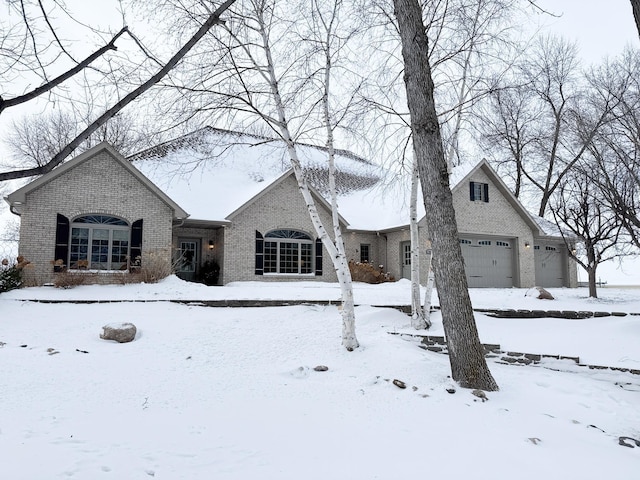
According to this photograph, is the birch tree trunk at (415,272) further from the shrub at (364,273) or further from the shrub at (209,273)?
the shrub at (209,273)

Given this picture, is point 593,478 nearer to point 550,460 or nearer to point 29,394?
point 550,460

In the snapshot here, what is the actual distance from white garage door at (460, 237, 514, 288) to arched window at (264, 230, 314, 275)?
702cm

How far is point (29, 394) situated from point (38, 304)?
512cm

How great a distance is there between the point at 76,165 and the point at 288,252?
25.9 ft

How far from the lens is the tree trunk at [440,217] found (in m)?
5.76

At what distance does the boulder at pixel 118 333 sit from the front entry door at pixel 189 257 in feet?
31.0

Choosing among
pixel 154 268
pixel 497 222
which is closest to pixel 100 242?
pixel 154 268

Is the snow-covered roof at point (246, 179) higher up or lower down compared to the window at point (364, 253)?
higher up

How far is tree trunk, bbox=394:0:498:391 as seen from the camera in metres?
5.76

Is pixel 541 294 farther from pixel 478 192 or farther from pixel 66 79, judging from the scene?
pixel 66 79

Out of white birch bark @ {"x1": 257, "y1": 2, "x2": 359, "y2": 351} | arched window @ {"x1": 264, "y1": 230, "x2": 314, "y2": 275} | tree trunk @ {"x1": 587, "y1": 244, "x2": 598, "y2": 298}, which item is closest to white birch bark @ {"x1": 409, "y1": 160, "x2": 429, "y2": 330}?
white birch bark @ {"x1": 257, "y1": 2, "x2": 359, "y2": 351}

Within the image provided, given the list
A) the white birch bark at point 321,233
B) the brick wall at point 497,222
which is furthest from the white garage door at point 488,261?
the white birch bark at point 321,233

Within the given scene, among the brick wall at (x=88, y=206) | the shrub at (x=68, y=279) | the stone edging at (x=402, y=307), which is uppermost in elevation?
the brick wall at (x=88, y=206)

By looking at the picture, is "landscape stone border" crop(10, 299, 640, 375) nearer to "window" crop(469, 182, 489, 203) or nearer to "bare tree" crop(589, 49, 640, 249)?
"bare tree" crop(589, 49, 640, 249)
